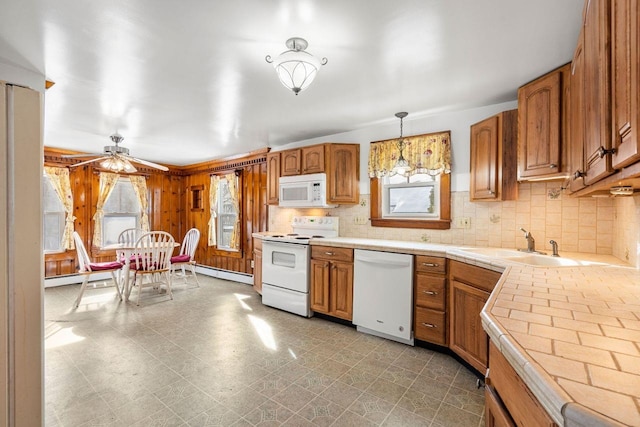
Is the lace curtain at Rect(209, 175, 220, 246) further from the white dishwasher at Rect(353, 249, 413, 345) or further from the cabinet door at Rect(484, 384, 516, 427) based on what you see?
the cabinet door at Rect(484, 384, 516, 427)

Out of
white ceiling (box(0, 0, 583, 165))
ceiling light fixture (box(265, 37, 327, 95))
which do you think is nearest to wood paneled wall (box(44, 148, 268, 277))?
white ceiling (box(0, 0, 583, 165))

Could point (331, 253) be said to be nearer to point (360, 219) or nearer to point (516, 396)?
point (360, 219)

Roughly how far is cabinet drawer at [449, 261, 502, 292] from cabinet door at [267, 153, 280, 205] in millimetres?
2563

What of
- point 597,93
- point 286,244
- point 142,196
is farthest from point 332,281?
point 142,196

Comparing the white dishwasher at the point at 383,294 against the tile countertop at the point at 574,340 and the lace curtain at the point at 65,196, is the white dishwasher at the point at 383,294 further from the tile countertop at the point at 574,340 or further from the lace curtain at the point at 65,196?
the lace curtain at the point at 65,196

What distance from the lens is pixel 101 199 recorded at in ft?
17.1

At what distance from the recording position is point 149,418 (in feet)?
5.71

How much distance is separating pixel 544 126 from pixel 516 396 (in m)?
2.01

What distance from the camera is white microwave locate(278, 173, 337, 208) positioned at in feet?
12.0

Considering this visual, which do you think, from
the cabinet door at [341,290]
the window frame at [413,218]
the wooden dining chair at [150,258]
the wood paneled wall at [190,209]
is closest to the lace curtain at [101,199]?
the wood paneled wall at [190,209]

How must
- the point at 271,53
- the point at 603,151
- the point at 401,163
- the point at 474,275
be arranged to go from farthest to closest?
the point at 401,163 < the point at 474,275 < the point at 271,53 < the point at 603,151

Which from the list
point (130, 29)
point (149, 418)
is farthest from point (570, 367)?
point (130, 29)

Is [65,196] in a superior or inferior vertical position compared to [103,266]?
superior

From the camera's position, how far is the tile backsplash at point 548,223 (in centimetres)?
205
